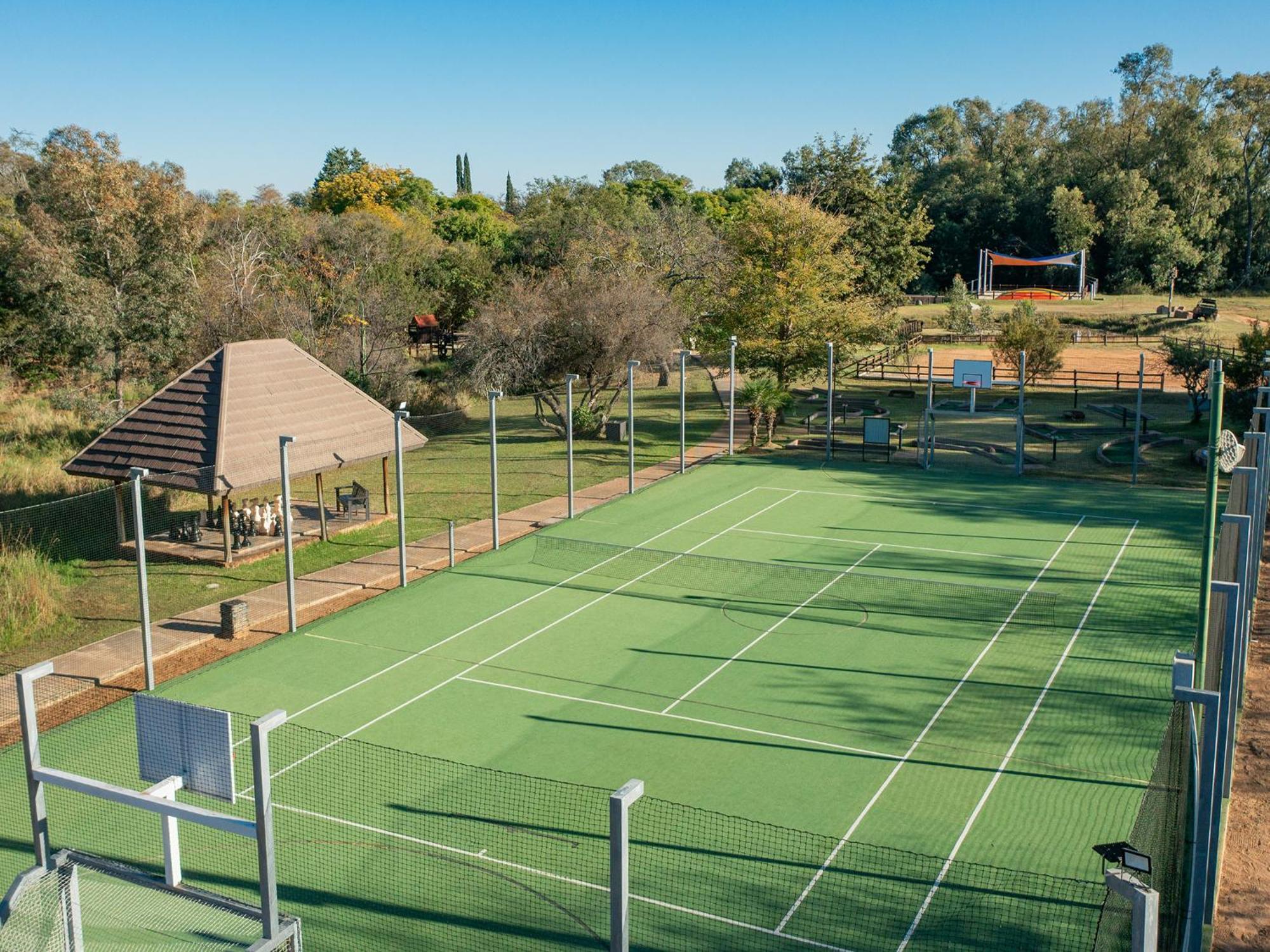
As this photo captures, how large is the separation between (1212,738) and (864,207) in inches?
1686

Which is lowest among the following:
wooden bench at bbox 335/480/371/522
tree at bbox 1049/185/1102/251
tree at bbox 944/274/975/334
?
wooden bench at bbox 335/480/371/522

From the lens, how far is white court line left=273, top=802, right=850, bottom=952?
9.88 metres

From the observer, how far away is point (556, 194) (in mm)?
66688

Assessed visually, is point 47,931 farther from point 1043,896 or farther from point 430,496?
point 430,496

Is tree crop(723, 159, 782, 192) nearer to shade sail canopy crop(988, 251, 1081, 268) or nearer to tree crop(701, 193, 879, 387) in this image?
shade sail canopy crop(988, 251, 1081, 268)

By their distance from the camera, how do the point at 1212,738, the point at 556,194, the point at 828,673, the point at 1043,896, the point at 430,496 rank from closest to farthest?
the point at 1212,738 < the point at 1043,896 < the point at 828,673 < the point at 430,496 < the point at 556,194

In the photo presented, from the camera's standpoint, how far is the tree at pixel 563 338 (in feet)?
109

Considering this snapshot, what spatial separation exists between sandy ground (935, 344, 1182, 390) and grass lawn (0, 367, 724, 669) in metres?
18.9

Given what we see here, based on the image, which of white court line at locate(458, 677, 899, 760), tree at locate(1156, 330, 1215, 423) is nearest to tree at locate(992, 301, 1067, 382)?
tree at locate(1156, 330, 1215, 423)

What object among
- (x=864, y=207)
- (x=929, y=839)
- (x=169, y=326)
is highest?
(x=864, y=207)

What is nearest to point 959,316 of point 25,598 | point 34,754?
point 25,598

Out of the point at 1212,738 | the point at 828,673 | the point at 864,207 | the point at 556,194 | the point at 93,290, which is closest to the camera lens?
the point at 1212,738

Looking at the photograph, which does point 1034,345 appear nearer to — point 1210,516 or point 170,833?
point 1210,516

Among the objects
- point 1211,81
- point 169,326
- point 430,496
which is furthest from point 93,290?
point 1211,81
